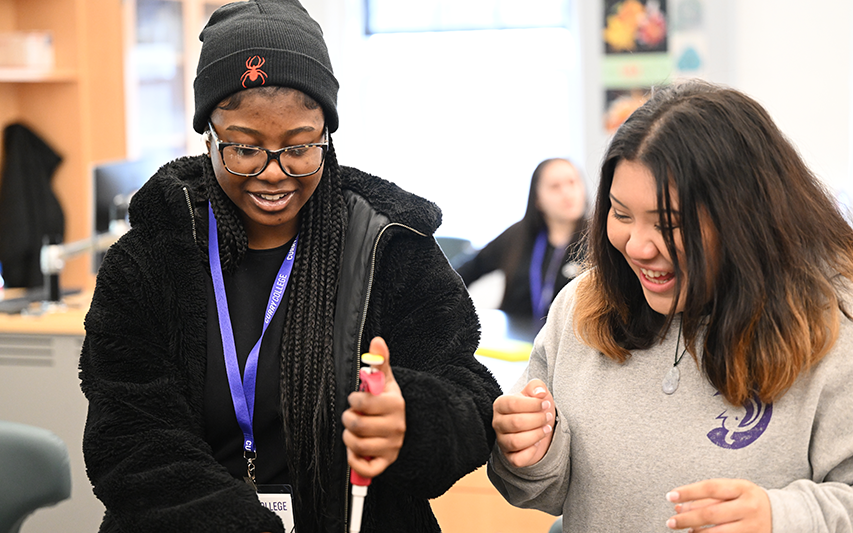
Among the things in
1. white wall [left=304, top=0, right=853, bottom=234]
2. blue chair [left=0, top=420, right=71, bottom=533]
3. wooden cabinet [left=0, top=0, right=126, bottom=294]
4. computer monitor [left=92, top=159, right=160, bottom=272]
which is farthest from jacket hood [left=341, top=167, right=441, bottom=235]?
wooden cabinet [left=0, top=0, right=126, bottom=294]

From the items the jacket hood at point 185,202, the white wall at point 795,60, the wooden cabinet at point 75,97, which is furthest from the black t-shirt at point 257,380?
the wooden cabinet at point 75,97

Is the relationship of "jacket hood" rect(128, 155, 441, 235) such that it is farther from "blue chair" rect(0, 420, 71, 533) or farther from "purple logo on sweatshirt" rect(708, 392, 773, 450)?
"blue chair" rect(0, 420, 71, 533)

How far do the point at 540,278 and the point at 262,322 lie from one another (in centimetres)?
226

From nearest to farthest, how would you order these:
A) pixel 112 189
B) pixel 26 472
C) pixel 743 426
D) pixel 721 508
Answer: pixel 721 508, pixel 743 426, pixel 26 472, pixel 112 189

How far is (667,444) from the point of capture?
108cm

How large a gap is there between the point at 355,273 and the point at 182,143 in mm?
4058

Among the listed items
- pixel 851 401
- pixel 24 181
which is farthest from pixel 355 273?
pixel 24 181

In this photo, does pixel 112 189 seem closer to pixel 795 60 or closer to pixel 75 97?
pixel 75 97

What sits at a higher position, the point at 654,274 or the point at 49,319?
the point at 654,274

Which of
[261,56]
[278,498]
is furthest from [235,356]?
[261,56]

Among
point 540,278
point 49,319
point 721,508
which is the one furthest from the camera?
point 540,278

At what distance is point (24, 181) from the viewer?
4.30m

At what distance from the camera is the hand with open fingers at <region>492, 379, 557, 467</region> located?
43.7 inches

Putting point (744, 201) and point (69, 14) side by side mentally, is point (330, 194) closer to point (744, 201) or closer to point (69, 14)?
point (744, 201)
